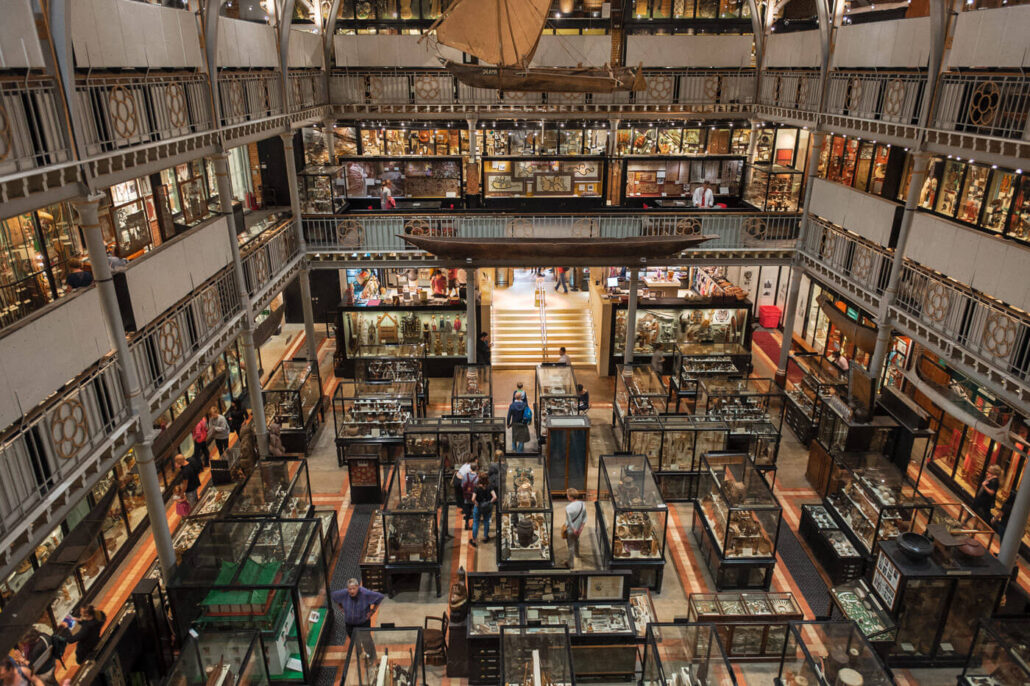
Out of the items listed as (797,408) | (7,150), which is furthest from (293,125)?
(797,408)

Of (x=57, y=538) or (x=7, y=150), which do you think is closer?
(x=7, y=150)

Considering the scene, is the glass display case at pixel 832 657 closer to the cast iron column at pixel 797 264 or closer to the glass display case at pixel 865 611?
the glass display case at pixel 865 611

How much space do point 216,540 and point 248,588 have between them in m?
1.45

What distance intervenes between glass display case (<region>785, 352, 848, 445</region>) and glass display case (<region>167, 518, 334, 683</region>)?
12232mm

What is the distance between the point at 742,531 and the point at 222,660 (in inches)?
346

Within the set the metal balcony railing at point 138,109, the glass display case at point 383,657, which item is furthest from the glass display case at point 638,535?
the metal balcony railing at point 138,109

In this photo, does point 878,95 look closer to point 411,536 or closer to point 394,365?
point 411,536

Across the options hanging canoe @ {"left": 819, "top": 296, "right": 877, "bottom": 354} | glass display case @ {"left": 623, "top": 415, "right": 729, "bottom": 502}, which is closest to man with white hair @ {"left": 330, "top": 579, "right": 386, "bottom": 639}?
glass display case @ {"left": 623, "top": 415, "right": 729, "bottom": 502}

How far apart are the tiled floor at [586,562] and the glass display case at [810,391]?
0.46 metres

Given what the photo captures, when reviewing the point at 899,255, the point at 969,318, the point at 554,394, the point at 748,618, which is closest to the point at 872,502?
the point at 748,618

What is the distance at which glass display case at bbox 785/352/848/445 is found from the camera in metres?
16.9

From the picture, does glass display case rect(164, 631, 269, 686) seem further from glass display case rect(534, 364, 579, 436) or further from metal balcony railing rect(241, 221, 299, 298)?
glass display case rect(534, 364, 579, 436)

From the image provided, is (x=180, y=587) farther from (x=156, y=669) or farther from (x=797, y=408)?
(x=797, y=408)

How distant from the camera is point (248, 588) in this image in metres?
9.90
